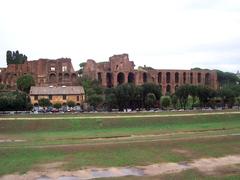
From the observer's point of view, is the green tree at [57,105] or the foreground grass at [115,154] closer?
the foreground grass at [115,154]

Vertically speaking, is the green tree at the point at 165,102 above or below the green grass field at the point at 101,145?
above

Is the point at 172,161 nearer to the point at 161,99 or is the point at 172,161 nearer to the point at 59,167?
the point at 59,167

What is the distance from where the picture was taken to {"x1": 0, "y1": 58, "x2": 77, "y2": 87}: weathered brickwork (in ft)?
443

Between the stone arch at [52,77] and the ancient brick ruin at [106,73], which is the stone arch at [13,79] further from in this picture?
the stone arch at [52,77]

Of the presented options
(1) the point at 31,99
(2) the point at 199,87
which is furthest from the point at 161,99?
(1) the point at 31,99

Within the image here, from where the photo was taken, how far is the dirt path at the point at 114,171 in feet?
90.6

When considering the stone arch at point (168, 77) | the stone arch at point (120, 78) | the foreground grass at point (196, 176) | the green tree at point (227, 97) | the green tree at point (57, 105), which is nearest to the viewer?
the foreground grass at point (196, 176)

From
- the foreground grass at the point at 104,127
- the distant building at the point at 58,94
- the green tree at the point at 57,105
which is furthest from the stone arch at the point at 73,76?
the foreground grass at the point at 104,127

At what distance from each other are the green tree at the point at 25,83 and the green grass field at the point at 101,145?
61.8 meters

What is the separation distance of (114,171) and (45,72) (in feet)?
362

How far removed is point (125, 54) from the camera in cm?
13350

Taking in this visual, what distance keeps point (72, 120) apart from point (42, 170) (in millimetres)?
30683

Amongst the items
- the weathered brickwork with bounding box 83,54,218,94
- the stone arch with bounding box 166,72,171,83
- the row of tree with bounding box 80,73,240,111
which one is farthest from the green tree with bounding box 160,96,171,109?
the stone arch with bounding box 166,72,171,83

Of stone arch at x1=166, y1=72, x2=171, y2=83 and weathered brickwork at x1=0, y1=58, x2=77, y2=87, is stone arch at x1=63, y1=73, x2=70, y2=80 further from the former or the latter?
stone arch at x1=166, y1=72, x2=171, y2=83
